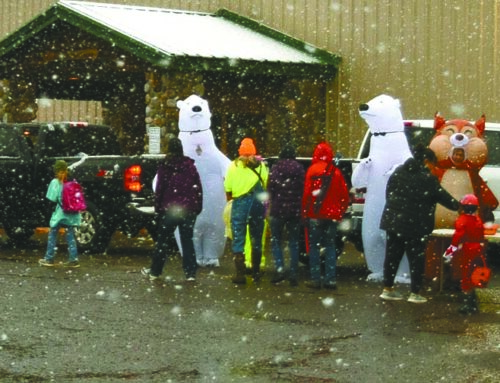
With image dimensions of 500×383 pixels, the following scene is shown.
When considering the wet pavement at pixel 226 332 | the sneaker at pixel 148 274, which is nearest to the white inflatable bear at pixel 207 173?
the wet pavement at pixel 226 332

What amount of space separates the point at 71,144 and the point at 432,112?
8.06m

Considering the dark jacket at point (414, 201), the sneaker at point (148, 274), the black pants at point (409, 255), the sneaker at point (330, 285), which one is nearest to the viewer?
the dark jacket at point (414, 201)

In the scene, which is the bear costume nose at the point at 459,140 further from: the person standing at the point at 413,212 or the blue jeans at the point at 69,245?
the blue jeans at the point at 69,245

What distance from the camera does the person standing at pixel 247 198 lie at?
50.4 feet

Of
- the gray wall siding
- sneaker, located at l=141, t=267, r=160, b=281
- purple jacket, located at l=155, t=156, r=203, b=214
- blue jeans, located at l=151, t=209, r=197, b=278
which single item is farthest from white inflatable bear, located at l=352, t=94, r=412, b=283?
the gray wall siding

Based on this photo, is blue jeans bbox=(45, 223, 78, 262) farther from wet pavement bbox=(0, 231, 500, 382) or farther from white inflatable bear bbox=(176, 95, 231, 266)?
white inflatable bear bbox=(176, 95, 231, 266)

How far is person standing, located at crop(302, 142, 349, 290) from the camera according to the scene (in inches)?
576

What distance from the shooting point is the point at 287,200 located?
1505 cm

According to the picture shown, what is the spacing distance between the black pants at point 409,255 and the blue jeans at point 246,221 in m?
2.18

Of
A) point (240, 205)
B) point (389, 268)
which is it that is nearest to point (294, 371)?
point (389, 268)

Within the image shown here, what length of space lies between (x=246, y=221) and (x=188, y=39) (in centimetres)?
1005

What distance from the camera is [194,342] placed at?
10523 mm

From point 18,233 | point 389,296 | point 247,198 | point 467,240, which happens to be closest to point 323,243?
point 247,198

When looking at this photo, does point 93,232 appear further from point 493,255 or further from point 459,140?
point 459,140
